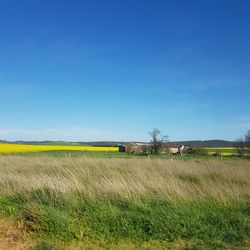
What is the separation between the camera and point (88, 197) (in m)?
8.92

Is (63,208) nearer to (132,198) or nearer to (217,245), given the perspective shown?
(132,198)

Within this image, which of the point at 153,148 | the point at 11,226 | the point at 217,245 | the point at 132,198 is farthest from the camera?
the point at 153,148

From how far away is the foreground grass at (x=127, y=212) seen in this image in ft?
22.8

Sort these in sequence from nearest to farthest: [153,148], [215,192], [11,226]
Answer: [11,226]
[215,192]
[153,148]

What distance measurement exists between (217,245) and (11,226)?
386 cm

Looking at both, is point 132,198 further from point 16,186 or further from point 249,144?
point 249,144

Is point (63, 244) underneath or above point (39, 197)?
underneath

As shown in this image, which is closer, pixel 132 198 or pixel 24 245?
pixel 24 245

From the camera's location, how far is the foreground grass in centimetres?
695

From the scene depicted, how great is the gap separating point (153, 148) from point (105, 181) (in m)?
66.1

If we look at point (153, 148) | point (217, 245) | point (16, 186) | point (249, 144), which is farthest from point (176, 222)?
point (249, 144)

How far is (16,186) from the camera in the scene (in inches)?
389

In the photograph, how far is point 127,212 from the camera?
26.1 ft

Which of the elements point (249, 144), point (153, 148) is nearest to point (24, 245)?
point (153, 148)
